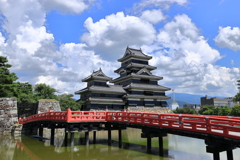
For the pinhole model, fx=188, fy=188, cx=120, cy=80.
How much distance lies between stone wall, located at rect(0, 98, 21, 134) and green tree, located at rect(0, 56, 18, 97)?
5274mm

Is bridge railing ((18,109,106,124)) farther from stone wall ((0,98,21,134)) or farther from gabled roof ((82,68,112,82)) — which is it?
gabled roof ((82,68,112,82))

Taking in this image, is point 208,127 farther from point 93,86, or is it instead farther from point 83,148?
point 93,86

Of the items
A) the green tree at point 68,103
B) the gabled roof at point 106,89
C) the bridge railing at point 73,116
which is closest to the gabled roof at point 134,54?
the gabled roof at point 106,89

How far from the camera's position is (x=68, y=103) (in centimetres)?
3828

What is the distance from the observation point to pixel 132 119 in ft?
49.1

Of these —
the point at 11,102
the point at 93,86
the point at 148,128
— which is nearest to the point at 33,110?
the point at 11,102

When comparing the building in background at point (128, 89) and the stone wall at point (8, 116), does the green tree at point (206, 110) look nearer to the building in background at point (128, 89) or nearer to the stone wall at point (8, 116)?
the building in background at point (128, 89)

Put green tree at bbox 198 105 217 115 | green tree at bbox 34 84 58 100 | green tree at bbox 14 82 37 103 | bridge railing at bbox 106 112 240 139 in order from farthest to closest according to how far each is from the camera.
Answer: green tree at bbox 198 105 217 115 < green tree at bbox 34 84 58 100 < green tree at bbox 14 82 37 103 < bridge railing at bbox 106 112 240 139

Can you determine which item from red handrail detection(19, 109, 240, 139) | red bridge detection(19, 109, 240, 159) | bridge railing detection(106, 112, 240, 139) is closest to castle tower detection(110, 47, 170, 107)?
red bridge detection(19, 109, 240, 159)

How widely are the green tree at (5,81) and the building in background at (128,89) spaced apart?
1276 centimetres

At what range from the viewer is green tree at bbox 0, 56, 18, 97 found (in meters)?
32.0

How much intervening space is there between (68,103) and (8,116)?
1225 cm

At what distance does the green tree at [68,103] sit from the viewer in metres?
37.1

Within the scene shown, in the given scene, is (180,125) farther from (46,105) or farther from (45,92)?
(45,92)
